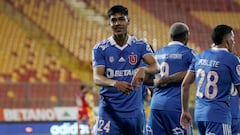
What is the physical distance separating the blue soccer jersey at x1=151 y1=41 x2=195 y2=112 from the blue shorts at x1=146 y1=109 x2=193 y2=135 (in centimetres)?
6

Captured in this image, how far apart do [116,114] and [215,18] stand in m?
20.9

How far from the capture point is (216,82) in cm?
640

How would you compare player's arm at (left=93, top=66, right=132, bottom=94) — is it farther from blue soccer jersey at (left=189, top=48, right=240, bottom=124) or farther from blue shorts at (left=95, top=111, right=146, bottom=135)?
blue soccer jersey at (left=189, top=48, right=240, bottom=124)

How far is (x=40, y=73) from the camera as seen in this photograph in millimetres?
22391

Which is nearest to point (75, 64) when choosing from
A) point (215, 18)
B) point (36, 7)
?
point (36, 7)

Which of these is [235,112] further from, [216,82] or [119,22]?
[119,22]

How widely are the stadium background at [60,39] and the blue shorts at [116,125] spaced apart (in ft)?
39.1

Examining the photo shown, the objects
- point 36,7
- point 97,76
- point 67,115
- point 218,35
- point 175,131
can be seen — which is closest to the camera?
point 97,76

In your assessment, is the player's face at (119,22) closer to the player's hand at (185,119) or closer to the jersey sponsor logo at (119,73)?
the jersey sponsor logo at (119,73)

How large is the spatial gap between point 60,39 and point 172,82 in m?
17.4

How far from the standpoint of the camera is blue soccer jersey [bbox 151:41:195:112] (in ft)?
23.6

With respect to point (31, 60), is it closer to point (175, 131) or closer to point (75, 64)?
point (75, 64)

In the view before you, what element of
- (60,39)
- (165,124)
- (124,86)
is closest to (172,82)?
(165,124)

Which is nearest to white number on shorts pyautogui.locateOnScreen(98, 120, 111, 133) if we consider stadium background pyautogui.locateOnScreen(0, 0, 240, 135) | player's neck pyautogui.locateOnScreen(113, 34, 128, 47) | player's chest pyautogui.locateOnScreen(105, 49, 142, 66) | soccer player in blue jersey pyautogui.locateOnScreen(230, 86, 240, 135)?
player's chest pyautogui.locateOnScreen(105, 49, 142, 66)
